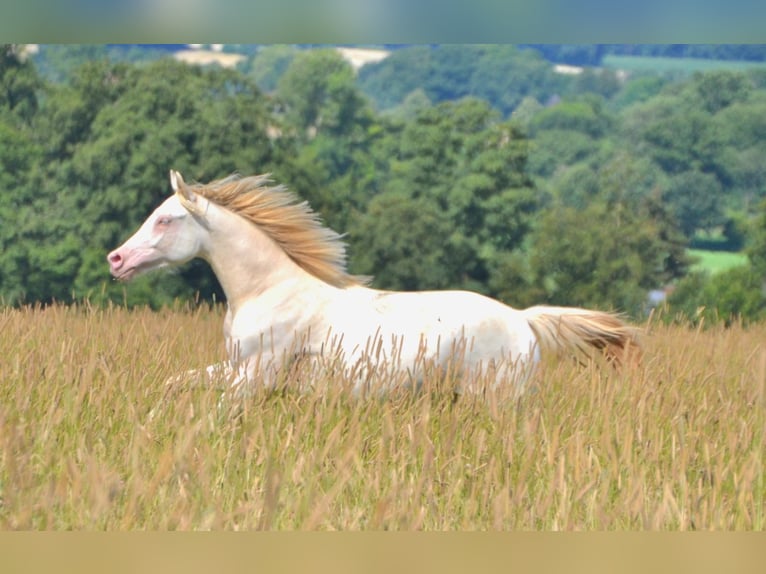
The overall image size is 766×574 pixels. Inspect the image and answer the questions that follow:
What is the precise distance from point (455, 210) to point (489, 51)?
1724 centimetres

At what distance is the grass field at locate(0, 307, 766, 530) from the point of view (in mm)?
3457

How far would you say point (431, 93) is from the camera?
31.0m

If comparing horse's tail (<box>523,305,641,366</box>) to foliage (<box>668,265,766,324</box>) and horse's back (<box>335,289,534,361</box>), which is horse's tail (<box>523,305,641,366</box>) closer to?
horse's back (<box>335,289,534,361</box>)

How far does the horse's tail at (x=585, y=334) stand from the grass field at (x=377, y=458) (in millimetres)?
557

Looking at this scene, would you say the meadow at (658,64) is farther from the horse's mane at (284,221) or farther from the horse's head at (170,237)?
the horse's head at (170,237)

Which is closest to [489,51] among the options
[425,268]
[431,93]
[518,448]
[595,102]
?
[431,93]

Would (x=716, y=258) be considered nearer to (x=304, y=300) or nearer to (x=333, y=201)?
(x=333, y=201)

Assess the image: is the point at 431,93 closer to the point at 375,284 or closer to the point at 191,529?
the point at 375,284

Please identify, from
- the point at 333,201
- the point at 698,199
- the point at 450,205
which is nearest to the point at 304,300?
the point at 333,201

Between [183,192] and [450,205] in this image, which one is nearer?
[183,192]

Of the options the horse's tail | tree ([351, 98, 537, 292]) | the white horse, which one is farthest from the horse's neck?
tree ([351, 98, 537, 292])

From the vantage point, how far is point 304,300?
617 cm

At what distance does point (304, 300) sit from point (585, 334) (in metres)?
1.40

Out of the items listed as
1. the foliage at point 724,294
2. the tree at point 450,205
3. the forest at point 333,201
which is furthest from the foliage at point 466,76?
the foliage at point 724,294
